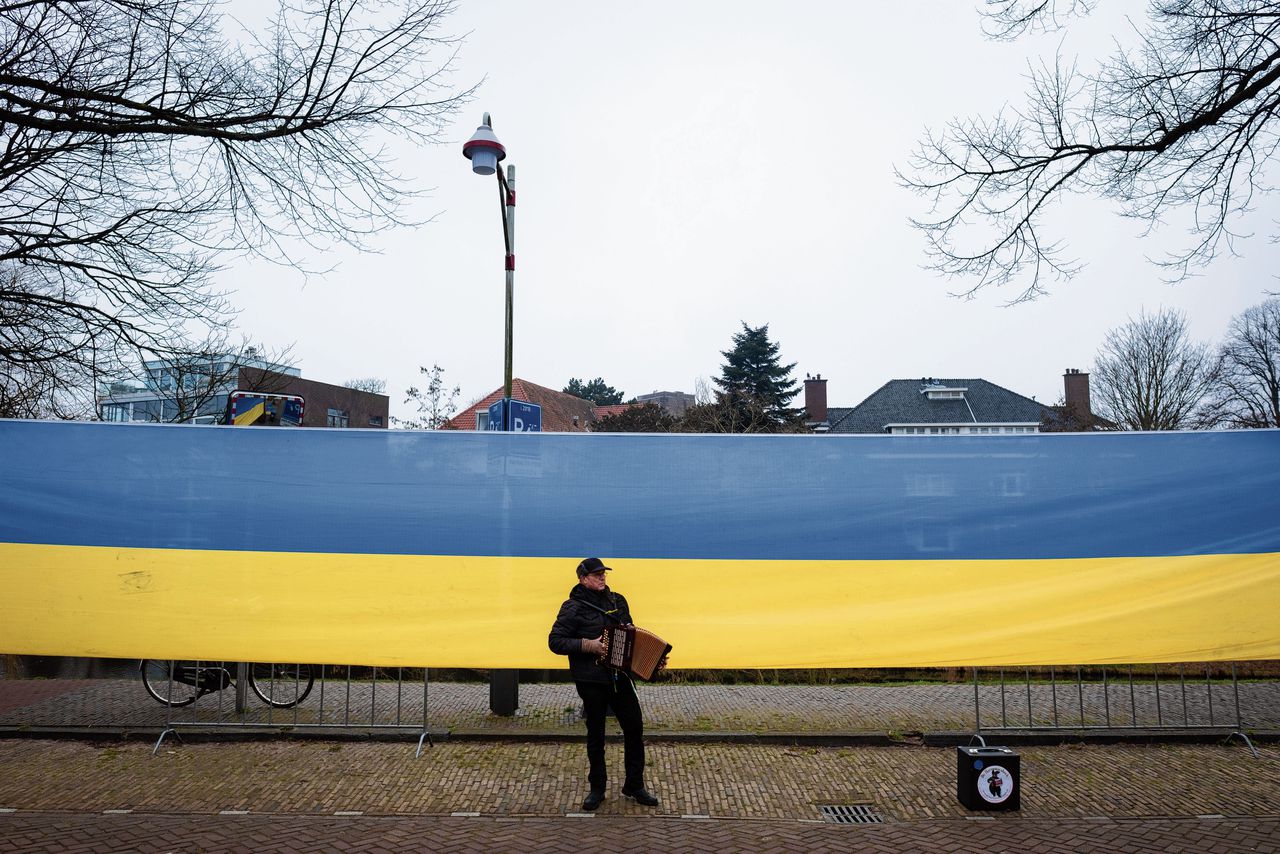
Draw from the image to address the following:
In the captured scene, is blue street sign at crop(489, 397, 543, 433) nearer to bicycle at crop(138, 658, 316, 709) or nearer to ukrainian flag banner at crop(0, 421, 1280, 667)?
ukrainian flag banner at crop(0, 421, 1280, 667)

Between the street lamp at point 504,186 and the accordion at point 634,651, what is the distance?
118 inches

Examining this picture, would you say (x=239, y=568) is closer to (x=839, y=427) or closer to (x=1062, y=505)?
(x=1062, y=505)

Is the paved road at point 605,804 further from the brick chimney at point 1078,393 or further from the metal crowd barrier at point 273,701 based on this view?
the brick chimney at point 1078,393

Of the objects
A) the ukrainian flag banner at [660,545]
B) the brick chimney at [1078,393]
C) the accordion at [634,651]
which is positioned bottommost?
the accordion at [634,651]

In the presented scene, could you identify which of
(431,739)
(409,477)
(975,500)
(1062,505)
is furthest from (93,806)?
→ (1062,505)

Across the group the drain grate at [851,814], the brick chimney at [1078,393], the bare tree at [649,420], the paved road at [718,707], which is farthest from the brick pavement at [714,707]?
the brick chimney at [1078,393]

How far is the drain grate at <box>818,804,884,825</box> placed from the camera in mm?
5328

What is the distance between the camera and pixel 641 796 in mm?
5555

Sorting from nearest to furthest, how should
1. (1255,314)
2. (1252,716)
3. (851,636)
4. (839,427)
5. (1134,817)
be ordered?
1. (1134,817)
2. (851,636)
3. (1252,716)
4. (1255,314)
5. (839,427)

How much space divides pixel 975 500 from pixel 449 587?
4832mm

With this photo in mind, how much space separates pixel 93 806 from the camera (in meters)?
5.44

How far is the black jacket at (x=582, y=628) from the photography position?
17.9 ft

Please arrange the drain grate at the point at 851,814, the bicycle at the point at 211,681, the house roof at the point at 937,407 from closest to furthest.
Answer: the drain grate at the point at 851,814
the bicycle at the point at 211,681
the house roof at the point at 937,407

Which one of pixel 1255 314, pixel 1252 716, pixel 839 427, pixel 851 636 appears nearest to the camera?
pixel 851 636
